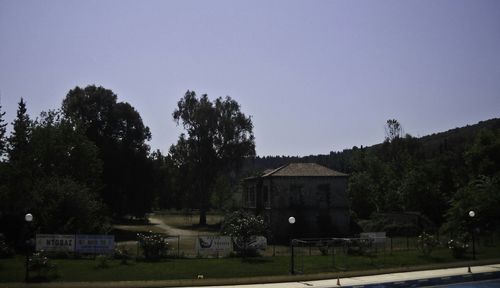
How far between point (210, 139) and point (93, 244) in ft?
135

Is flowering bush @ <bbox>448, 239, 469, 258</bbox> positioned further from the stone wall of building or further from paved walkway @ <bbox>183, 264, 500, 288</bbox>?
the stone wall of building

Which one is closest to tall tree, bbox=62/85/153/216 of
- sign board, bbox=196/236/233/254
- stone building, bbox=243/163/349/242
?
stone building, bbox=243/163/349/242

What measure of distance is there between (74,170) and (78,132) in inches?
174

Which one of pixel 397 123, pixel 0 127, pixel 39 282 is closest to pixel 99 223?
pixel 0 127

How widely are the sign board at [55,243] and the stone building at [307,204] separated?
74.7 ft

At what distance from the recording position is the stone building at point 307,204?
5294 cm

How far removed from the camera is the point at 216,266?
31.2m

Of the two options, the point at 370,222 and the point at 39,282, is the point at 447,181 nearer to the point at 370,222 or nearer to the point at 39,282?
the point at 370,222

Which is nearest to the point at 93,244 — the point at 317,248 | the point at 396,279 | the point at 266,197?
the point at 317,248

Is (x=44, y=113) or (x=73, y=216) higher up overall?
(x=44, y=113)

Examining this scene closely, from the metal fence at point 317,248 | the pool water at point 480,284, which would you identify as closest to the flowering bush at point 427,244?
the metal fence at point 317,248

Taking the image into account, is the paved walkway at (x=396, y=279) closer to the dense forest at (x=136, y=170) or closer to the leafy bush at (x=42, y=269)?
the leafy bush at (x=42, y=269)

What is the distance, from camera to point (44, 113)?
58.1 meters

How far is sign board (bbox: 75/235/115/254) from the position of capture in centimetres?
3534
